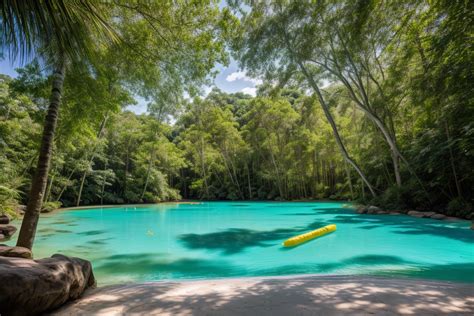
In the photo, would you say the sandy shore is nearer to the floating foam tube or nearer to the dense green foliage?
the dense green foliage

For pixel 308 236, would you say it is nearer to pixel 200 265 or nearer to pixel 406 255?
pixel 406 255

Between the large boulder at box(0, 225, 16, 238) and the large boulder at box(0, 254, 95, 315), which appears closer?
the large boulder at box(0, 254, 95, 315)

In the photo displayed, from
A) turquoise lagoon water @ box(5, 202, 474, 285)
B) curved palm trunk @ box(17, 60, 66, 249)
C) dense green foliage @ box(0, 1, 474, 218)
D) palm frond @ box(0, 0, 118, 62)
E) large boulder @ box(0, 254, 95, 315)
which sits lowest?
turquoise lagoon water @ box(5, 202, 474, 285)

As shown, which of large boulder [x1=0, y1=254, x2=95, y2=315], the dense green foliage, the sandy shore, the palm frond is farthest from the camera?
the dense green foliage

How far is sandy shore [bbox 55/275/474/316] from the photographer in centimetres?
188

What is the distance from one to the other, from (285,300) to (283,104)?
19537mm

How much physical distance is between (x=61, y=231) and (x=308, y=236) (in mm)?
7834

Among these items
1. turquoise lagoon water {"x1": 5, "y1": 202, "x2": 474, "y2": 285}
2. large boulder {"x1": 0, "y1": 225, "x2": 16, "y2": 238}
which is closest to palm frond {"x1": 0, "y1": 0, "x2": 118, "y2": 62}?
turquoise lagoon water {"x1": 5, "y1": 202, "x2": 474, "y2": 285}

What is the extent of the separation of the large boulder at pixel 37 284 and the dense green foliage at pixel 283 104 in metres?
2.24

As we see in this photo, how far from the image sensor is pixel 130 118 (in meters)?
22.9

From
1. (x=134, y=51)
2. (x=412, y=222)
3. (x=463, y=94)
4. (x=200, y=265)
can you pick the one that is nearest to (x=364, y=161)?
(x=412, y=222)

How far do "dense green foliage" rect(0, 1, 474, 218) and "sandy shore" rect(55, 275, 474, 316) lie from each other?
8.77 feet

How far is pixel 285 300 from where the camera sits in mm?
2123

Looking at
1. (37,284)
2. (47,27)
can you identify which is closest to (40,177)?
(37,284)
